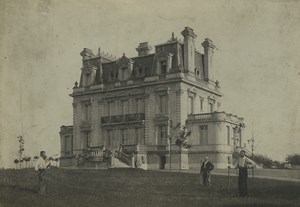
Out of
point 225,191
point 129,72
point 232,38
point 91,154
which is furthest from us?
point 129,72

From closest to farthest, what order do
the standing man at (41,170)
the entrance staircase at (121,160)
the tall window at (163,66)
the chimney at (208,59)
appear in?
1. the standing man at (41,170)
2. the entrance staircase at (121,160)
3. the tall window at (163,66)
4. the chimney at (208,59)

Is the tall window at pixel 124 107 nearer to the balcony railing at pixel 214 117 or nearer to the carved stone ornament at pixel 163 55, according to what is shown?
the carved stone ornament at pixel 163 55

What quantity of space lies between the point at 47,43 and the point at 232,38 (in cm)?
885

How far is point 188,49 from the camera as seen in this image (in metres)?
38.2

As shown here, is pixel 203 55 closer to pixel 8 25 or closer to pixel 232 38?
pixel 232 38

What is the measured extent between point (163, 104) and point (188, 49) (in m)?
4.69

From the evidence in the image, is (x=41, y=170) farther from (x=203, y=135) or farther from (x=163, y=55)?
(x=163, y=55)

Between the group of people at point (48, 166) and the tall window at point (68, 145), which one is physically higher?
the tall window at point (68, 145)

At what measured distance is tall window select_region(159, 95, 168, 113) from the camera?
37.4 m

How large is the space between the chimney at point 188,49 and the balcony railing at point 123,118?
5155mm

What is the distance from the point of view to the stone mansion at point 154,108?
36.5 meters

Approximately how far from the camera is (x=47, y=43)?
825 inches

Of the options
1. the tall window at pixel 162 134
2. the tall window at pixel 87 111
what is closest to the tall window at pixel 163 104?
the tall window at pixel 162 134

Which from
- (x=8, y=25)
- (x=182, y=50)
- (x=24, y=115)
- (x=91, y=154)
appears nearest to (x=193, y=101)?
(x=182, y=50)
